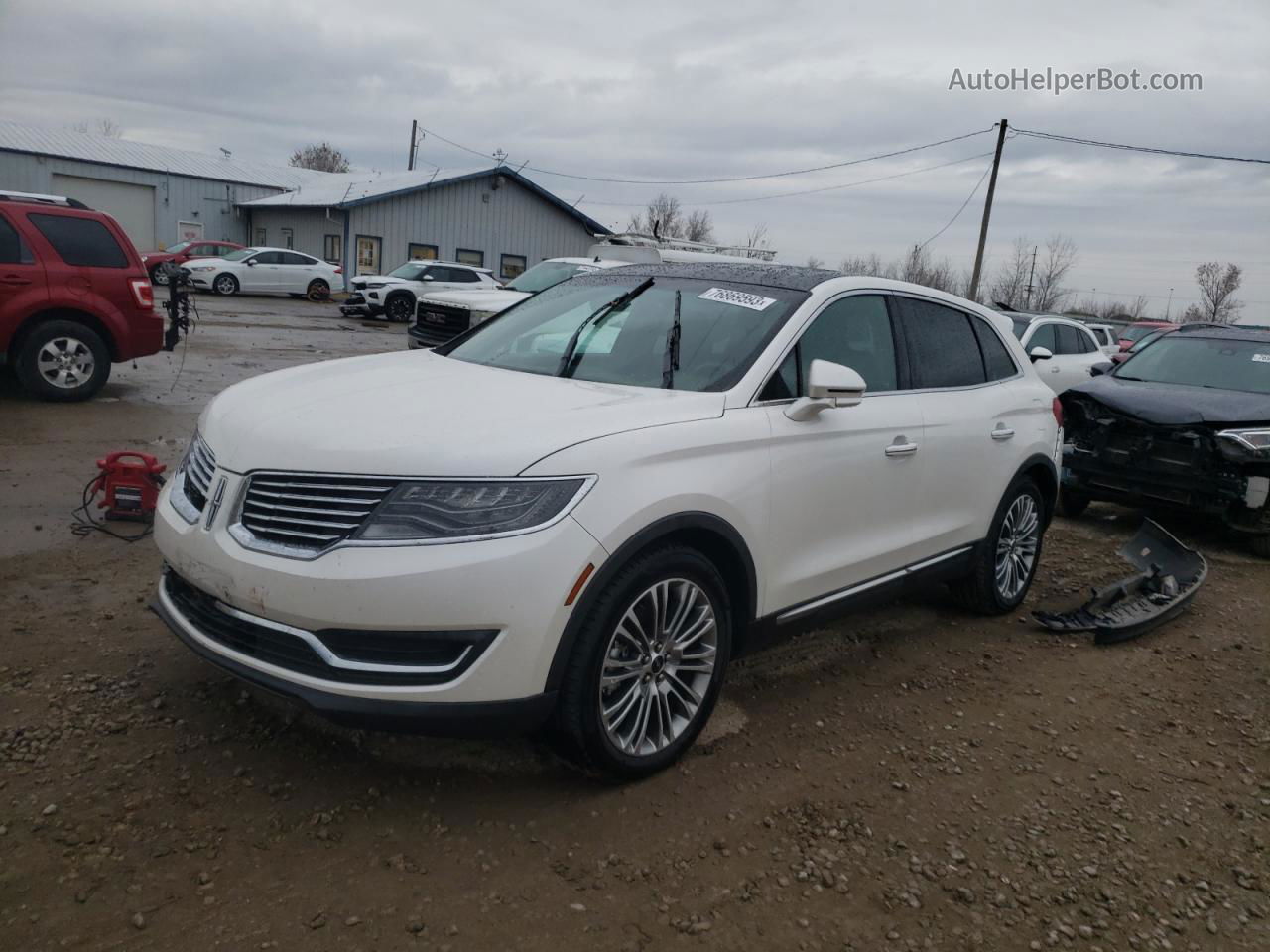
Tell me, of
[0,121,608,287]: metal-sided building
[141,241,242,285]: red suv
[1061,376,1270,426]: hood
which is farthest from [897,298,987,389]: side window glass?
[0,121,608,287]: metal-sided building

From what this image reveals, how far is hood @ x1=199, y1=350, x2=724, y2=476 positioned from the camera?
2.96m

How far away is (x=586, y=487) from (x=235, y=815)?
1496 millimetres

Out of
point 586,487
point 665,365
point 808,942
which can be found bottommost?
point 808,942

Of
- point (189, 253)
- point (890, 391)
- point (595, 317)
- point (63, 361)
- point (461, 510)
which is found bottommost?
point (63, 361)

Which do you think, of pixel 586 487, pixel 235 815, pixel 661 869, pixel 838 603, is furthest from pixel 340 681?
pixel 838 603

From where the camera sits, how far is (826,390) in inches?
143

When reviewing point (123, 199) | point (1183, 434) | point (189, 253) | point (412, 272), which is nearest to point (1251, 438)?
point (1183, 434)

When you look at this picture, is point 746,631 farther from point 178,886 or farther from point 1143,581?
point 1143,581

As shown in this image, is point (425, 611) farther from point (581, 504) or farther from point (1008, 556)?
point (1008, 556)

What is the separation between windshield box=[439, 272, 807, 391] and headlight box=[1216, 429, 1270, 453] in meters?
4.48

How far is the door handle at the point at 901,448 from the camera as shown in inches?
168

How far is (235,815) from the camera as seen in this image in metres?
3.04

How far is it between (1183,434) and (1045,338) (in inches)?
264

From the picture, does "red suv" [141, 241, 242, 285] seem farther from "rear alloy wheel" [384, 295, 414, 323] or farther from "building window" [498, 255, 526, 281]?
"building window" [498, 255, 526, 281]
